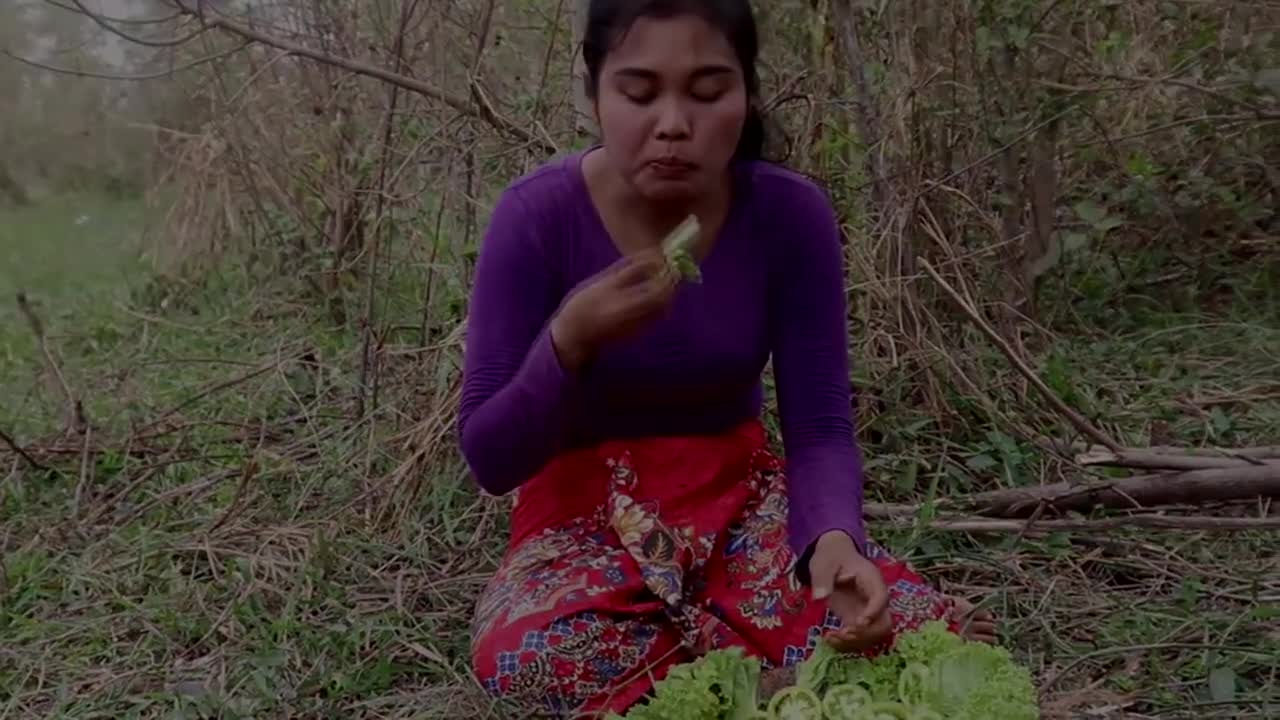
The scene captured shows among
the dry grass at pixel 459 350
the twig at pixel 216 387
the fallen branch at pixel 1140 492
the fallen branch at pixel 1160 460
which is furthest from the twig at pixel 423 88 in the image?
the fallen branch at pixel 1160 460

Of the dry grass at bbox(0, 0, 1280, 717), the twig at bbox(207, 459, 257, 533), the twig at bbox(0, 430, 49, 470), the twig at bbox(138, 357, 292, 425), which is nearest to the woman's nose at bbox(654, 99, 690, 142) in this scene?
the dry grass at bbox(0, 0, 1280, 717)

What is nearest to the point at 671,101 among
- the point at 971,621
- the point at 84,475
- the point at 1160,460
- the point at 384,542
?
the point at 971,621

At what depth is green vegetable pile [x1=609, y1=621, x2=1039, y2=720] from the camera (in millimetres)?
1731

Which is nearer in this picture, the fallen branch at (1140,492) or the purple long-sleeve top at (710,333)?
the purple long-sleeve top at (710,333)

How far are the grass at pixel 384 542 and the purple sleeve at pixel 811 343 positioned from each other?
532 mm

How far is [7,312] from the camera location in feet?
20.1

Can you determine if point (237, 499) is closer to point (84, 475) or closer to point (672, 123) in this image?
point (84, 475)

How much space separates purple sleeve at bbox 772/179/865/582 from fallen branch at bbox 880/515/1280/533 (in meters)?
0.55

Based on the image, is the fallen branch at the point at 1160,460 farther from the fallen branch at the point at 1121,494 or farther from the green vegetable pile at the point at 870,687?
the green vegetable pile at the point at 870,687

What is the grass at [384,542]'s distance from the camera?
2.32m

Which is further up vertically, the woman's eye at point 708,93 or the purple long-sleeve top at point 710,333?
the woman's eye at point 708,93

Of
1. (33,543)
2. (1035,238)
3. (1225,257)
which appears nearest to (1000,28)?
(1035,238)

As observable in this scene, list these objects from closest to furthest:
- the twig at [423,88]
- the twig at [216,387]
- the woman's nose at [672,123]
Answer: the woman's nose at [672,123] < the twig at [423,88] < the twig at [216,387]

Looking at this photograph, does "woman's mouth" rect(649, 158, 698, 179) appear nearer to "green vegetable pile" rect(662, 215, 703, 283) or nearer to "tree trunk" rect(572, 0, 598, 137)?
"green vegetable pile" rect(662, 215, 703, 283)
